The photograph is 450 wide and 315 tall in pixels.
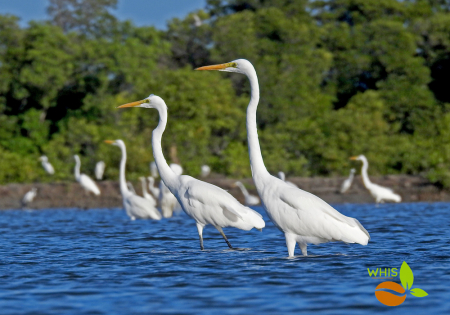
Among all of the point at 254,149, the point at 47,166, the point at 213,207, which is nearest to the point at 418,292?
the point at 254,149

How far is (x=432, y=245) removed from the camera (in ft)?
37.5

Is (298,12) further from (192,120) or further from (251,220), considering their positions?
(251,220)

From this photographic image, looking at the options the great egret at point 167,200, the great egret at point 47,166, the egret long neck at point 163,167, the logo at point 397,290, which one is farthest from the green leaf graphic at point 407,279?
the great egret at point 47,166

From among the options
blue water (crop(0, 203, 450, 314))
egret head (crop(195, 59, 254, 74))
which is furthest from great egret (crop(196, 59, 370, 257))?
egret head (crop(195, 59, 254, 74))

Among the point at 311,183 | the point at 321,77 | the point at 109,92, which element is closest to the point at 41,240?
the point at 311,183

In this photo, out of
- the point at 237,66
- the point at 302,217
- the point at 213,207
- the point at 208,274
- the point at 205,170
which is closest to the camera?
the point at 208,274

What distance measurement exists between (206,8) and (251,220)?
39025 mm

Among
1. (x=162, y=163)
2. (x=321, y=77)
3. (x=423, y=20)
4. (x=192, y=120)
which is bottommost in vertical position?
(x=162, y=163)

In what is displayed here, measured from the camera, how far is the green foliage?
33.6 metres

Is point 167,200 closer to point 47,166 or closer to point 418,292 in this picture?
point 47,166

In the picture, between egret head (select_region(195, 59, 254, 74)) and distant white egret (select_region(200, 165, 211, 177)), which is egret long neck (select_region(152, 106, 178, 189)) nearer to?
egret head (select_region(195, 59, 254, 74))

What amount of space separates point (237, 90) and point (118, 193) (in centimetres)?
1420

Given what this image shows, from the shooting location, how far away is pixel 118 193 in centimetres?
3014

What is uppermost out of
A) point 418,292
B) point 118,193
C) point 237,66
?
point 237,66
